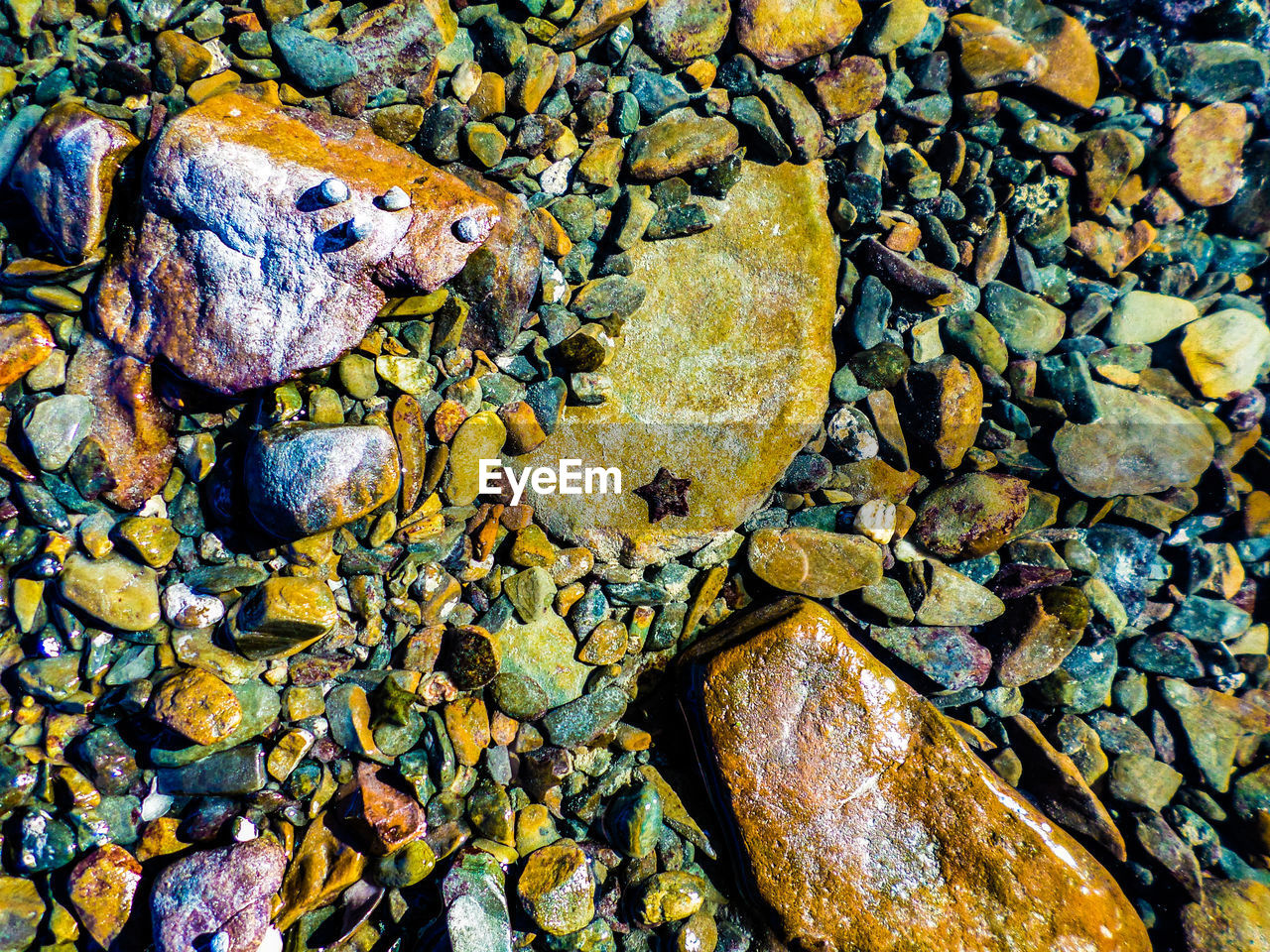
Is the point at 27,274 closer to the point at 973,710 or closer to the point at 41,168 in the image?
the point at 41,168

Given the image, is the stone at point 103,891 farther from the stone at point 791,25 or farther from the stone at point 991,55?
the stone at point 991,55

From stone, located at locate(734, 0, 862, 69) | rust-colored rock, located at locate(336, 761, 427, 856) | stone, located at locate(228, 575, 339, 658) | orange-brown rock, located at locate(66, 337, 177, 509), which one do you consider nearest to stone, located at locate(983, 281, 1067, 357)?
stone, located at locate(734, 0, 862, 69)

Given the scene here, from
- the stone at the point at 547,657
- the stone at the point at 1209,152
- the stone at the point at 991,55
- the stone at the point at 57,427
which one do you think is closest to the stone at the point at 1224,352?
the stone at the point at 1209,152

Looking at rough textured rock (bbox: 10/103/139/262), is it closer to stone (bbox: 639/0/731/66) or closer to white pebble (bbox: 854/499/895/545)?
stone (bbox: 639/0/731/66)

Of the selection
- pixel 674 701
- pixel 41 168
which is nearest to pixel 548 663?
pixel 674 701

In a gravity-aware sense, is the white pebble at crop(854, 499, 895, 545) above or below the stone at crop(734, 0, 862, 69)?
below

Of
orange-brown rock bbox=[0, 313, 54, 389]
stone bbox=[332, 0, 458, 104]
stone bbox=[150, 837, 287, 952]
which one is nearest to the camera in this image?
stone bbox=[150, 837, 287, 952]
